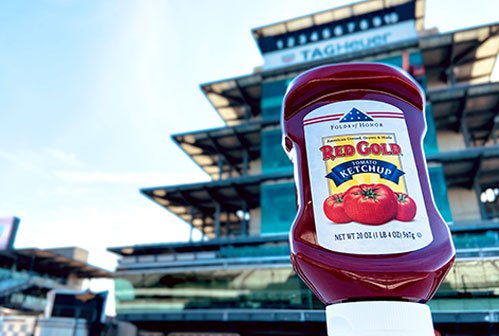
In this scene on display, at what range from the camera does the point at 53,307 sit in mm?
22188

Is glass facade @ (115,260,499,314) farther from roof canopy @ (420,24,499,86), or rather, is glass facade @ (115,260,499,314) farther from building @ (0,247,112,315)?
building @ (0,247,112,315)

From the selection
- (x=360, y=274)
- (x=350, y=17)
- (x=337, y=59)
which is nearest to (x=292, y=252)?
(x=360, y=274)

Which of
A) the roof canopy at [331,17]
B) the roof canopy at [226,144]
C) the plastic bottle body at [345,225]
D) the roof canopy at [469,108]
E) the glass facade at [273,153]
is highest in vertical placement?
the roof canopy at [331,17]

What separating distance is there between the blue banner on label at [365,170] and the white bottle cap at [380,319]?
128cm

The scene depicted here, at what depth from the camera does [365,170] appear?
409cm

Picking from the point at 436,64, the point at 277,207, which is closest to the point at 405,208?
the point at 277,207

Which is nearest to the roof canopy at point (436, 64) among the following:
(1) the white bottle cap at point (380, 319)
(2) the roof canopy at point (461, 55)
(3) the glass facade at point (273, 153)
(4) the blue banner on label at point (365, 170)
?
(2) the roof canopy at point (461, 55)

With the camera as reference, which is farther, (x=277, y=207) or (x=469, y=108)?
(x=469, y=108)

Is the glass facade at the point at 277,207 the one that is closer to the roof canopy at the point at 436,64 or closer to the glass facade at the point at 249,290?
the glass facade at the point at 249,290

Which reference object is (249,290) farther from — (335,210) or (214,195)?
(335,210)

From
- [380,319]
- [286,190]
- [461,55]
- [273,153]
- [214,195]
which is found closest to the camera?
[380,319]

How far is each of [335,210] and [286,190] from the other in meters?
22.2

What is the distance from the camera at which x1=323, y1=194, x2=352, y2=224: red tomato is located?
3854 millimetres

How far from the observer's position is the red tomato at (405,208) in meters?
3.80
